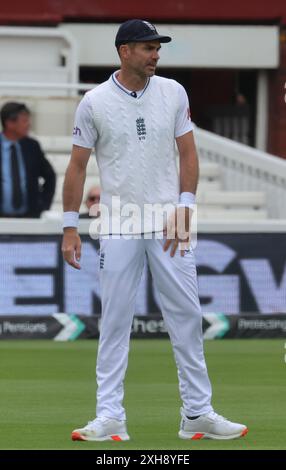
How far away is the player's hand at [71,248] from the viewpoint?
7535mm

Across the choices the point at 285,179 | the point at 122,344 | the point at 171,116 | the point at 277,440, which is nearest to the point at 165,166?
the point at 171,116

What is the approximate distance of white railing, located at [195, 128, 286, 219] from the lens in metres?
17.4

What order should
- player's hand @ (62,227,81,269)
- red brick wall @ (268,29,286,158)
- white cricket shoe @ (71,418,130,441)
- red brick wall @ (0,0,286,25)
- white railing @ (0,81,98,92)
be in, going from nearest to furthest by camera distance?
1. white cricket shoe @ (71,418,130,441)
2. player's hand @ (62,227,81,269)
3. white railing @ (0,81,98,92)
4. red brick wall @ (0,0,286,25)
5. red brick wall @ (268,29,286,158)

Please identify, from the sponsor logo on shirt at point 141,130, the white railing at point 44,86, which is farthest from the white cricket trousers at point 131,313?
the white railing at point 44,86

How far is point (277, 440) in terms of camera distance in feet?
24.4

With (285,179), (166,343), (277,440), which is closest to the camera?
(277,440)

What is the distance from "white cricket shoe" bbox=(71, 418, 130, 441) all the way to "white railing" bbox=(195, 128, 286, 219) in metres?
10.1

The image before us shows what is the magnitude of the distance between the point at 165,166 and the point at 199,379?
1058 mm

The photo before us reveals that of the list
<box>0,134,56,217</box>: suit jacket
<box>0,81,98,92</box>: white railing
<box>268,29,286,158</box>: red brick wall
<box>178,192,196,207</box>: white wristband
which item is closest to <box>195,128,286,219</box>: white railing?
<box>0,81,98,92</box>: white railing

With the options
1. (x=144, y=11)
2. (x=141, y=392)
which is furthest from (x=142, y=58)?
(x=144, y=11)

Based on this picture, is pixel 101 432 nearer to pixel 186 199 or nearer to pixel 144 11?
pixel 186 199

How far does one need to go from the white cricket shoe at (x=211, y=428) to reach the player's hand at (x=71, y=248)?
94 cm

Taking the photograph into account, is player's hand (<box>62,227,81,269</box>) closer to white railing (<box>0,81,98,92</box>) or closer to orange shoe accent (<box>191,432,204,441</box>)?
orange shoe accent (<box>191,432,204,441</box>)

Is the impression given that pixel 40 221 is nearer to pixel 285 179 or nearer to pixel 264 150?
pixel 285 179
